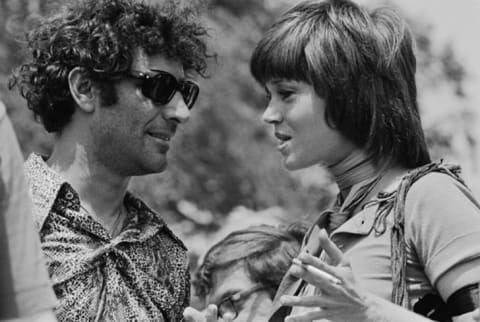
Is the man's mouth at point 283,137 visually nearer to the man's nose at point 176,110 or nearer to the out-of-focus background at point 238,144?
the man's nose at point 176,110

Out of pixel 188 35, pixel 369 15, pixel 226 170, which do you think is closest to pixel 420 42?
pixel 226 170

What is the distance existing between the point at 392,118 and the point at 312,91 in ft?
0.87

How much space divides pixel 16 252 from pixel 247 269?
6.27ft

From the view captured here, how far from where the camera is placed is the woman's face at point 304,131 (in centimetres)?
336


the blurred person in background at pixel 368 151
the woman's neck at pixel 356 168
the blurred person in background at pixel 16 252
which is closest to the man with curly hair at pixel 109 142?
the blurred person in background at pixel 368 151

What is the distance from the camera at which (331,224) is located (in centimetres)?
340

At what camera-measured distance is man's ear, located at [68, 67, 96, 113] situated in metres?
4.11

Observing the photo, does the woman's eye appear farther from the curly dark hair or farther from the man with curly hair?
the curly dark hair

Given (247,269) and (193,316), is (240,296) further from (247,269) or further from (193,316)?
(193,316)

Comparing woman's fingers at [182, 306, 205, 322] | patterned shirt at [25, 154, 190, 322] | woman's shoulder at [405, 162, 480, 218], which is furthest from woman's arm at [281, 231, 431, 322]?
patterned shirt at [25, 154, 190, 322]

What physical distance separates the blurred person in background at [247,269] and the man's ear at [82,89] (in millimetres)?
811

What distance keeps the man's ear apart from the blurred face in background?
0.86m

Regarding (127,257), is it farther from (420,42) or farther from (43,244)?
(420,42)

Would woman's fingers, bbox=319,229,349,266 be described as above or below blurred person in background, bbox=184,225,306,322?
above
